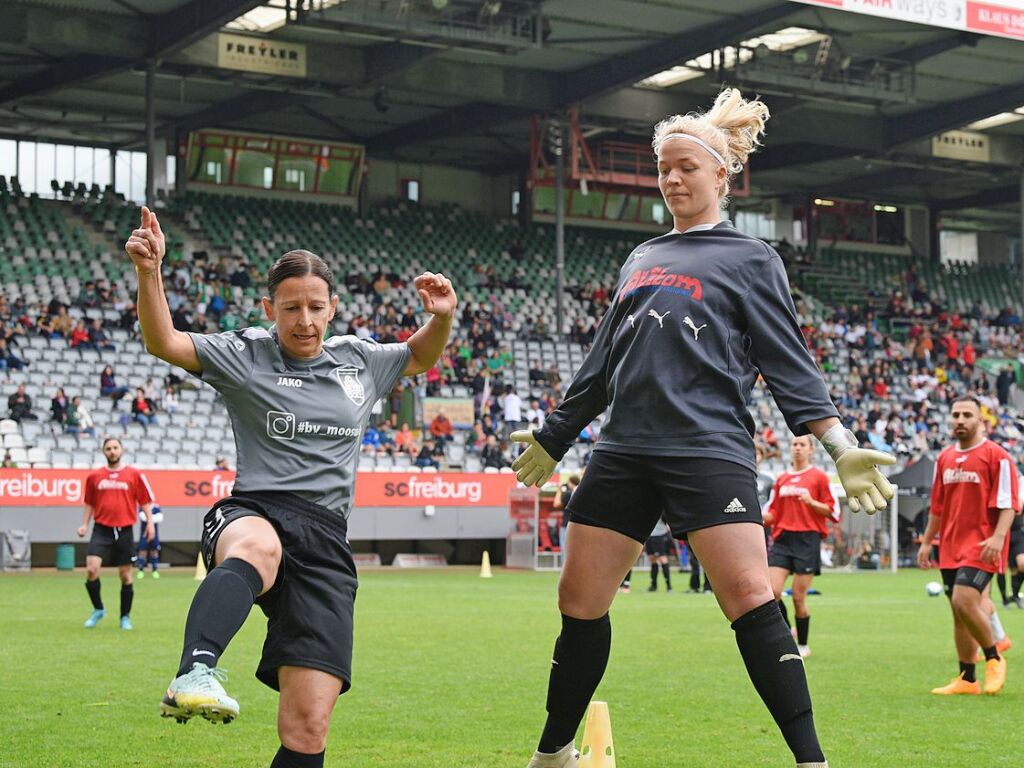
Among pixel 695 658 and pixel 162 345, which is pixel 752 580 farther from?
pixel 695 658

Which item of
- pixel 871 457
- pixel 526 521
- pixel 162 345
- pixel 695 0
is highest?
pixel 695 0

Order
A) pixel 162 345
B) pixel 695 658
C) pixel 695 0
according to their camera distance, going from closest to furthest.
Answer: pixel 162 345, pixel 695 658, pixel 695 0

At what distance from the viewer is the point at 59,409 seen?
29344mm

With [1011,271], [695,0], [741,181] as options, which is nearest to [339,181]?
[741,181]

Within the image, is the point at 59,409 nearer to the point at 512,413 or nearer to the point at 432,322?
the point at 512,413

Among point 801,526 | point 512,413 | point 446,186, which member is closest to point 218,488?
point 512,413

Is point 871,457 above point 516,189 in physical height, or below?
below

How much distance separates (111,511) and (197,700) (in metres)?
12.6

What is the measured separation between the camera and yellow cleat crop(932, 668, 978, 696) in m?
10.7

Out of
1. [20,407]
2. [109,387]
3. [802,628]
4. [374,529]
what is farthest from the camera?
[374,529]

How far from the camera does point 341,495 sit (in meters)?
5.18

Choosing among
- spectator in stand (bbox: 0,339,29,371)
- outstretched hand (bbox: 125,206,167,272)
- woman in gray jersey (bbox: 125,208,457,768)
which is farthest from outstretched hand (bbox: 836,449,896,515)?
spectator in stand (bbox: 0,339,29,371)

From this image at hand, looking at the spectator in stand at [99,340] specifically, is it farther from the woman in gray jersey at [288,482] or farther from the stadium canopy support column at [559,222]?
the woman in gray jersey at [288,482]

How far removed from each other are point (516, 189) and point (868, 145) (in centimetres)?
1184
